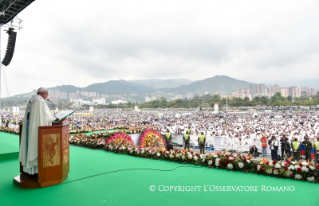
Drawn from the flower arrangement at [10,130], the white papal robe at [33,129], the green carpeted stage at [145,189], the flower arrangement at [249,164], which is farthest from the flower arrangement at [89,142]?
the flower arrangement at [10,130]

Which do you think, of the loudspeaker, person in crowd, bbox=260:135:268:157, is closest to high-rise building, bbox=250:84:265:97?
person in crowd, bbox=260:135:268:157

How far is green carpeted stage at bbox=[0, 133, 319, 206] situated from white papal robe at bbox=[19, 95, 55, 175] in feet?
1.37

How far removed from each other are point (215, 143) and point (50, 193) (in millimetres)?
11434

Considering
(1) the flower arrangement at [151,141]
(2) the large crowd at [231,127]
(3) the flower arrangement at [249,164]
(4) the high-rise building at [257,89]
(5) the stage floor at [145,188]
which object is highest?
(4) the high-rise building at [257,89]

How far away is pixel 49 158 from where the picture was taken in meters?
3.24

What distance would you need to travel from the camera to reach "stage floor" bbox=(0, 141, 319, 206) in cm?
283

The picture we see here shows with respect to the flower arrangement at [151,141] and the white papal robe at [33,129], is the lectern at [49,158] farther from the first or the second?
the flower arrangement at [151,141]

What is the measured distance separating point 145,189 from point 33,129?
1.83 m

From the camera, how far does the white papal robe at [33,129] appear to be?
126 inches

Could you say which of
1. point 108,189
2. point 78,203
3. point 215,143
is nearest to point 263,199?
point 108,189

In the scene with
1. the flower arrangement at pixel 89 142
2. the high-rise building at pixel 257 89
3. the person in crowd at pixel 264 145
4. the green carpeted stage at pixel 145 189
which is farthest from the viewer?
the high-rise building at pixel 257 89

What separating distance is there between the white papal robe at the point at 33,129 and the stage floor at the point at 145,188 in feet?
1.37

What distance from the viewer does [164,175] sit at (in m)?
4.04

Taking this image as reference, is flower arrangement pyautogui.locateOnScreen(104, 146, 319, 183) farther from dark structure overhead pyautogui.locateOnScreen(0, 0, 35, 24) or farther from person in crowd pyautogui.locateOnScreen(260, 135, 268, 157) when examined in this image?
dark structure overhead pyautogui.locateOnScreen(0, 0, 35, 24)
